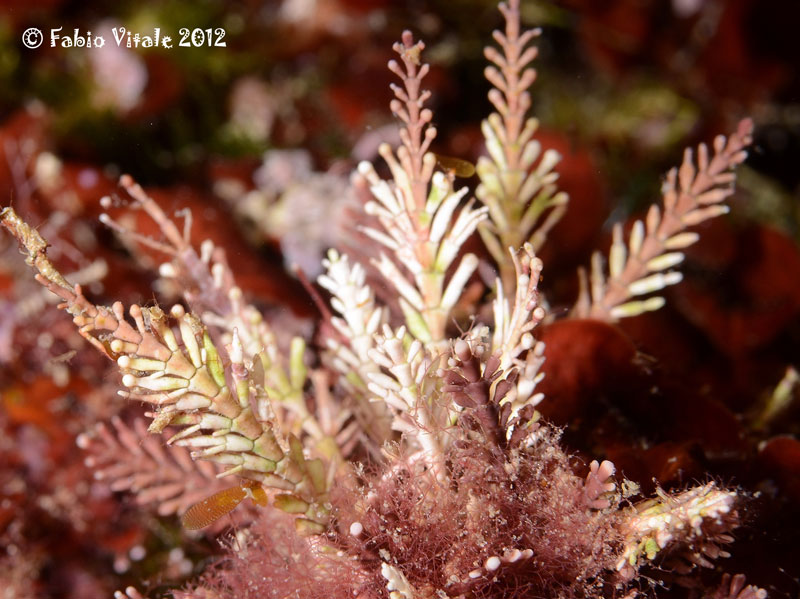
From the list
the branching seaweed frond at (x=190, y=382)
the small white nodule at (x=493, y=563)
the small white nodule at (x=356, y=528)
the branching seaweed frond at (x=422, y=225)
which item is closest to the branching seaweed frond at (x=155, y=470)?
the branching seaweed frond at (x=190, y=382)

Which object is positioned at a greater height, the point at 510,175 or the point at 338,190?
the point at 338,190

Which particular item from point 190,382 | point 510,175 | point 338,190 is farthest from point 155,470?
point 338,190

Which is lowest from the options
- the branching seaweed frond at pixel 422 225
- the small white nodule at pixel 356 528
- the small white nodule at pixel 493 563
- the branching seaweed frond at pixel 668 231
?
the small white nodule at pixel 493 563

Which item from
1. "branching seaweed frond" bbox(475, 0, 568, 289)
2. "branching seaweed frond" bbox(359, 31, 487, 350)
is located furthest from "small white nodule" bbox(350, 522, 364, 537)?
"branching seaweed frond" bbox(475, 0, 568, 289)

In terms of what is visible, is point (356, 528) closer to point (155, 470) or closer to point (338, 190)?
point (155, 470)

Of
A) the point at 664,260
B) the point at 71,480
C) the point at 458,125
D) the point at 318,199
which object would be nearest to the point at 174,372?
the point at 664,260

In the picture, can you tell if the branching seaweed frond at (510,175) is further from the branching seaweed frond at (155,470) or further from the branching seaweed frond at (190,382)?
the branching seaweed frond at (155,470)

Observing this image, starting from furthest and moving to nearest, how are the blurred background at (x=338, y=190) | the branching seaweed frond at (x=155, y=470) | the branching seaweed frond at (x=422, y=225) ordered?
the branching seaweed frond at (x=155, y=470)
the blurred background at (x=338, y=190)
the branching seaweed frond at (x=422, y=225)

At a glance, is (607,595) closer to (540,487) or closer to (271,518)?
(540,487)
